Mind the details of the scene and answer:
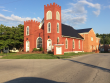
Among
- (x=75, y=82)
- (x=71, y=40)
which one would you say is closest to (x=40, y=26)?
(x=71, y=40)

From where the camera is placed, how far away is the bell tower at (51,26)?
29.6 m

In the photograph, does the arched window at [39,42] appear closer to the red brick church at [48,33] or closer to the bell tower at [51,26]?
the red brick church at [48,33]

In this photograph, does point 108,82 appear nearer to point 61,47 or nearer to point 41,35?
point 61,47

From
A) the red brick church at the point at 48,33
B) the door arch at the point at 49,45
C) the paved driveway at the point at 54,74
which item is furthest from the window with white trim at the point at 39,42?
the paved driveway at the point at 54,74

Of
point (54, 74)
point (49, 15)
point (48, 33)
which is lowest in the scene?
point (54, 74)

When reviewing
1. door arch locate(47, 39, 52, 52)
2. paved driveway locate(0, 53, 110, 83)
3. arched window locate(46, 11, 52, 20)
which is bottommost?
paved driveway locate(0, 53, 110, 83)

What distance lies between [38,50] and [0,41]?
12938 millimetres

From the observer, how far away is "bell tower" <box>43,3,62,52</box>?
29625mm

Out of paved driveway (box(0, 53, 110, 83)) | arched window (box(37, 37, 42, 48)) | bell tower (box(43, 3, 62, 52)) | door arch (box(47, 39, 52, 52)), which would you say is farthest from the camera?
arched window (box(37, 37, 42, 48))

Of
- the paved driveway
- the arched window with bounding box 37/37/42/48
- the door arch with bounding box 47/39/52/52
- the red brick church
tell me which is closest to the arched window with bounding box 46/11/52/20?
the red brick church

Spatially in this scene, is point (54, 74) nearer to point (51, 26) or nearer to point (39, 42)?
point (51, 26)

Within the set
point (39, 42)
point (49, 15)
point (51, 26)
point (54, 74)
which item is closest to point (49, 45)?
point (39, 42)

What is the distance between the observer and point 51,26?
29875mm

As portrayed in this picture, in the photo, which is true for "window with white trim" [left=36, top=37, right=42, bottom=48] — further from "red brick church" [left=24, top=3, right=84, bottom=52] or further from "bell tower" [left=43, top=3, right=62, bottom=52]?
"bell tower" [left=43, top=3, right=62, bottom=52]
